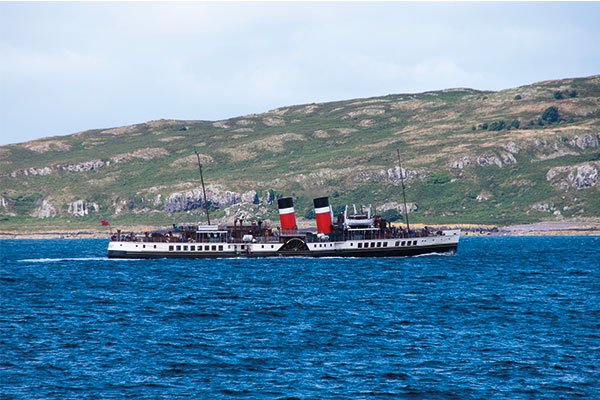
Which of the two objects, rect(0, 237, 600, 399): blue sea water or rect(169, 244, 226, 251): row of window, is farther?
rect(169, 244, 226, 251): row of window

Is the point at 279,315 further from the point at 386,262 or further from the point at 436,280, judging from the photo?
the point at 386,262

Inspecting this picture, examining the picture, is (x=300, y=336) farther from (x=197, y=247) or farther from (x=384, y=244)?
(x=197, y=247)

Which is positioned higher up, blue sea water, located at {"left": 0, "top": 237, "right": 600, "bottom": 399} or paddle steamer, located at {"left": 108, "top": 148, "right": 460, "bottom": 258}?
paddle steamer, located at {"left": 108, "top": 148, "right": 460, "bottom": 258}

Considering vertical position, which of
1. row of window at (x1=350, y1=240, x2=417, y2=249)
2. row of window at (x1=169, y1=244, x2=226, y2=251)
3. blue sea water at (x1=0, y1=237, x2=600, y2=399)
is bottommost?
blue sea water at (x1=0, y1=237, x2=600, y2=399)

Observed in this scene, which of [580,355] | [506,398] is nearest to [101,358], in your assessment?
[506,398]

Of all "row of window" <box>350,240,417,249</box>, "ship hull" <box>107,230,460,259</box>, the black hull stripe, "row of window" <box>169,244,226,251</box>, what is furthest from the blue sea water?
"row of window" <box>169,244,226,251</box>

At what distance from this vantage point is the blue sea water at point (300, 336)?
37.8m

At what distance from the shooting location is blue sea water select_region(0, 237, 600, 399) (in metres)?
37.8

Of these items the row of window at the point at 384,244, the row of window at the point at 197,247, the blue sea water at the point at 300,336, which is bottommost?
the blue sea water at the point at 300,336

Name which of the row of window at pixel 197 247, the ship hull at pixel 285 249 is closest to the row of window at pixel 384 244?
the ship hull at pixel 285 249

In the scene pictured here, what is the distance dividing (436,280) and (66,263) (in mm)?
62328

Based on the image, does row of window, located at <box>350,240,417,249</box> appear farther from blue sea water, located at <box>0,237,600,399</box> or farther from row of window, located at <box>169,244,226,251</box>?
row of window, located at <box>169,244,226,251</box>

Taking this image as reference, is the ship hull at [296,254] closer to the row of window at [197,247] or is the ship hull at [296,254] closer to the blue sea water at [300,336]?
the row of window at [197,247]

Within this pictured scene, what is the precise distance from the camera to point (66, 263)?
116062 millimetres
